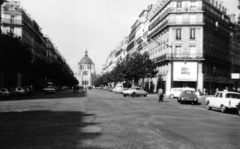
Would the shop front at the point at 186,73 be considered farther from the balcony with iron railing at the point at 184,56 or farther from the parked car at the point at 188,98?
the parked car at the point at 188,98

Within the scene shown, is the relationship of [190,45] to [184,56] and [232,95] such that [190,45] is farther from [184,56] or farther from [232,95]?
[232,95]

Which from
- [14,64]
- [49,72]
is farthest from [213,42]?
[49,72]

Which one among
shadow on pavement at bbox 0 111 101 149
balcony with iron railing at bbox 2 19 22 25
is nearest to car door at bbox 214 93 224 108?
shadow on pavement at bbox 0 111 101 149

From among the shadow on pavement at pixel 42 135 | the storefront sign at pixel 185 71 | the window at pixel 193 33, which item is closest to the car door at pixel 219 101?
the shadow on pavement at pixel 42 135

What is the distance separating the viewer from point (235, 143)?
30.3 ft

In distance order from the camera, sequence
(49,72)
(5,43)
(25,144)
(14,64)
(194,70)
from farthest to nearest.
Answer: (49,72), (194,70), (14,64), (5,43), (25,144)

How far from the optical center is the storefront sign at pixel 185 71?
56938mm

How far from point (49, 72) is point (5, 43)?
43.4 metres

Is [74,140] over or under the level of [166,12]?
under

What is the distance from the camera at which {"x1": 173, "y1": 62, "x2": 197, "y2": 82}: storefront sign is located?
5694 cm

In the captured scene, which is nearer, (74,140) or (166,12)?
(74,140)

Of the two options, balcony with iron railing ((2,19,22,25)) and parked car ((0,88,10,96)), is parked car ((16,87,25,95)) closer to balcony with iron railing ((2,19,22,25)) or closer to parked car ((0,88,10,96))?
parked car ((0,88,10,96))

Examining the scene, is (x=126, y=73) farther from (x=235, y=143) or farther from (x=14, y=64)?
(x=235, y=143)

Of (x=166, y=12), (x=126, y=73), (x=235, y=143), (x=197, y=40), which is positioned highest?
A: (x=166, y=12)
